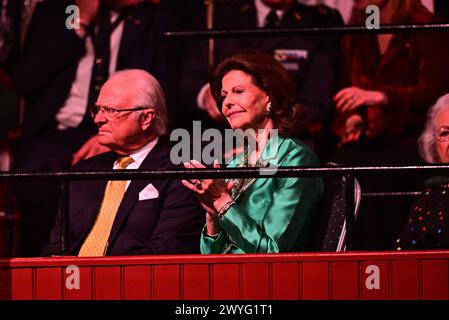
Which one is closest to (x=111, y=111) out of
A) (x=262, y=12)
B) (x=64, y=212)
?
(x=64, y=212)

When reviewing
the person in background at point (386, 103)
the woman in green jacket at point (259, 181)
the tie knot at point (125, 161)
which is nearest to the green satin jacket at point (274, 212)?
the woman in green jacket at point (259, 181)

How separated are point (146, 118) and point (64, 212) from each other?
68cm

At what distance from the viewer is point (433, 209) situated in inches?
153

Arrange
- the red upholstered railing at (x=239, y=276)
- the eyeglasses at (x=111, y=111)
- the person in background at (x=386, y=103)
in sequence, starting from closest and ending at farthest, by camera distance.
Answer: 1. the red upholstered railing at (x=239, y=276)
2. the eyeglasses at (x=111, y=111)
3. the person in background at (x=386, y=103)

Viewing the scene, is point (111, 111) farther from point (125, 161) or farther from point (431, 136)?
point (431, 136)

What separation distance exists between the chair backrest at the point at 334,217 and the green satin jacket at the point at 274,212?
0.05 metres

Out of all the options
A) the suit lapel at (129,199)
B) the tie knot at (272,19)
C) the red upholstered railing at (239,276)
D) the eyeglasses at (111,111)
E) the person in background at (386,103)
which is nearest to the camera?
the red upholstered railing at (239,276)

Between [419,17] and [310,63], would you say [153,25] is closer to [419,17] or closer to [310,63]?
[310,63]

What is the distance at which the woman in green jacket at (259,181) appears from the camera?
3793 millimetres

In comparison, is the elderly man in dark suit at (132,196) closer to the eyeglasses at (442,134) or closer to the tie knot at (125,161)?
the tie knot at (125,161)

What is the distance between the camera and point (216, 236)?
387 centimetres

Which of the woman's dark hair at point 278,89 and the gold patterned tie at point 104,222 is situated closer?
the woman's dark hair at point 278,89

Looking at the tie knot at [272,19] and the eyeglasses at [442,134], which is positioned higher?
the tie knot at [272,19]

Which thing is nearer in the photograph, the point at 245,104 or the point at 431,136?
the point at 245,104
